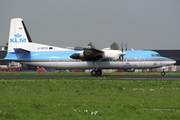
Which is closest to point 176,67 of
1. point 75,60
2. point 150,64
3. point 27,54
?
point 150,64

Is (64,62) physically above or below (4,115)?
above

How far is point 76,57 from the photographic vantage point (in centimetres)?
3769

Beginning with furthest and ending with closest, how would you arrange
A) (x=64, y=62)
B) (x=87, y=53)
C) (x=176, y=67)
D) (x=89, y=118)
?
(x=176, y=67) → (x=64, y=62) → (x=87, y=53) → (x=89, y=118)

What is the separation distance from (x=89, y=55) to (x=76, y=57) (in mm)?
2282

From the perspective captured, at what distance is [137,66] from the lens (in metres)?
39.0

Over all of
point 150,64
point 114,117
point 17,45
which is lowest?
point 114,117

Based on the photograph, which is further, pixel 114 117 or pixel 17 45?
pixel 17 45

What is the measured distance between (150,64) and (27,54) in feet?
73.2

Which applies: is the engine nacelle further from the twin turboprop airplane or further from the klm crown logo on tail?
the klm crown logo on tail

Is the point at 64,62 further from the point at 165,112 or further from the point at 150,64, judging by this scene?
the point at 165,112

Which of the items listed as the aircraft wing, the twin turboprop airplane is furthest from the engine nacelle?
the aircraft wing

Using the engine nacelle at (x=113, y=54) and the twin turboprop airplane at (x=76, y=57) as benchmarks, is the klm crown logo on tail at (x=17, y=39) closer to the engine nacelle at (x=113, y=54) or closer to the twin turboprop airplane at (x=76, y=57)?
the twin turboprop airplane at (x=76, y=57)

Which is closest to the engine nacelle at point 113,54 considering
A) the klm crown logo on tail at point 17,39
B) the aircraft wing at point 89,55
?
the aircraft wing at point 89,55

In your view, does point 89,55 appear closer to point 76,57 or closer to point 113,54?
point 76,57
